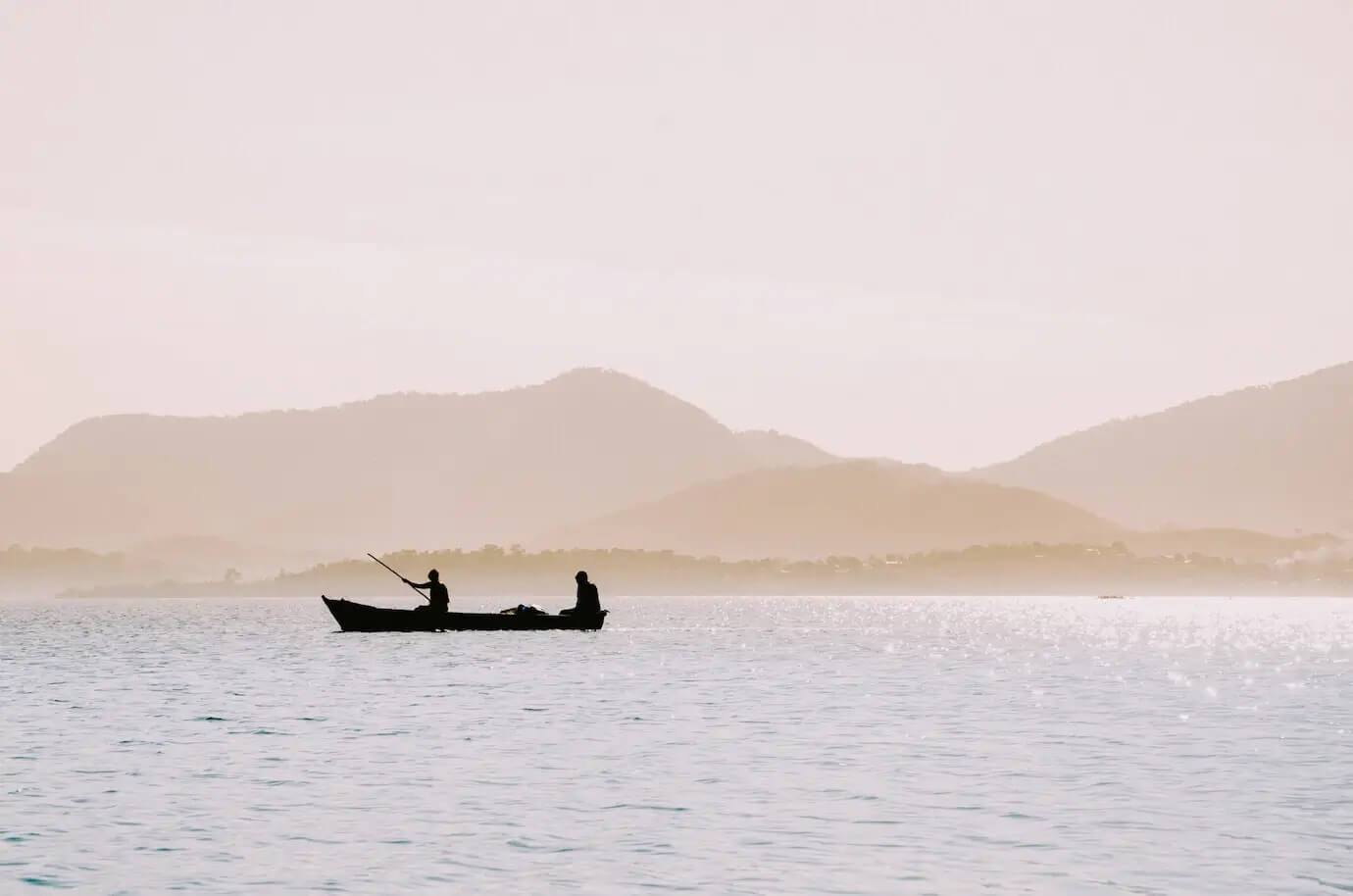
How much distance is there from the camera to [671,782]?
33.5 metres

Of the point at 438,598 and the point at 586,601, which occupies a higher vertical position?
the point at 438,598

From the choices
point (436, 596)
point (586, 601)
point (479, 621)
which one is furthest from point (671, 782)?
point (479, 621)

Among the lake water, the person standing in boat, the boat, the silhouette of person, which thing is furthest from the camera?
the silhouette of person

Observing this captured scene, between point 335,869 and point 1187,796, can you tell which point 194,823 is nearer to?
Result: point 335,869

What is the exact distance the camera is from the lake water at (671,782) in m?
23.9

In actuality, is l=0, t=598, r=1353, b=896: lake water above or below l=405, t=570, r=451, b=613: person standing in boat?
below

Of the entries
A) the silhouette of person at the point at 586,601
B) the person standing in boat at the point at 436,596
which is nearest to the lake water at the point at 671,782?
the person standing in boat at the point at 436,596

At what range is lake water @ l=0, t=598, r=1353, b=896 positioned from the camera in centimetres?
2389

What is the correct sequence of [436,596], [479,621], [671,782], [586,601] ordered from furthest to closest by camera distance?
[479,621], [586,601], [436,596], [671,782]

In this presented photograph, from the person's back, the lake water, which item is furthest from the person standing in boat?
the lake water

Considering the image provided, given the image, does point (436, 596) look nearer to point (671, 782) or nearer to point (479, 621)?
point (479, 621)

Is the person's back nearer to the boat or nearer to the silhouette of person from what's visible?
the boat

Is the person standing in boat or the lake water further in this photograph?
the person standing in boat

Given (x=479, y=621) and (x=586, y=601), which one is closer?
(x=586, y=601)
